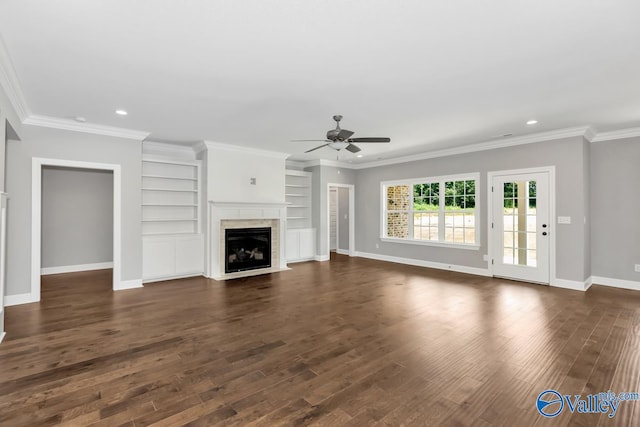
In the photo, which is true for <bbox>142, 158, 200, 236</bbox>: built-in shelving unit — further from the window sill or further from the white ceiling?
the window sill

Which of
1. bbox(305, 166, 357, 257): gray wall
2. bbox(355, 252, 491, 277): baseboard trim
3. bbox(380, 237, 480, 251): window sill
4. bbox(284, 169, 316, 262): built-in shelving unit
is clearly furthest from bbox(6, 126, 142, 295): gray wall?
bbox(380, 237, 480, 251): window sill

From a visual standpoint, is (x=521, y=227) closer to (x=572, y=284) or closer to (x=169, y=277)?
(x=572, y=284)

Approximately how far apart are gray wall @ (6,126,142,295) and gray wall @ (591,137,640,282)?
8.09 meters

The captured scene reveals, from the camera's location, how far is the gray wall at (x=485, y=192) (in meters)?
5.15

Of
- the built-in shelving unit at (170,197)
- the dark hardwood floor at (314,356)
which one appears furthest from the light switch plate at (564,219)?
the built-in shelving unit at (170,197)

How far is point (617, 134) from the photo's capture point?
5.21 meters

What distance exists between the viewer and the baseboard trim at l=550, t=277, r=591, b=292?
510 centimetres

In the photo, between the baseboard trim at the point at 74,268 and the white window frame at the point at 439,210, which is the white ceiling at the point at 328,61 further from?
the baseboard trim at the point at 74,268

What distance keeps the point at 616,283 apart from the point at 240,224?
6.98 meters

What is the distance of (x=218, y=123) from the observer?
189 inches

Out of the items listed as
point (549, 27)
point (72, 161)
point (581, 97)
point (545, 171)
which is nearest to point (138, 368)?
point (72, 161)

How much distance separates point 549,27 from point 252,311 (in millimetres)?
4163

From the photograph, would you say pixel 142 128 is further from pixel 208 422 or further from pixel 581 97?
pixel 581 97
